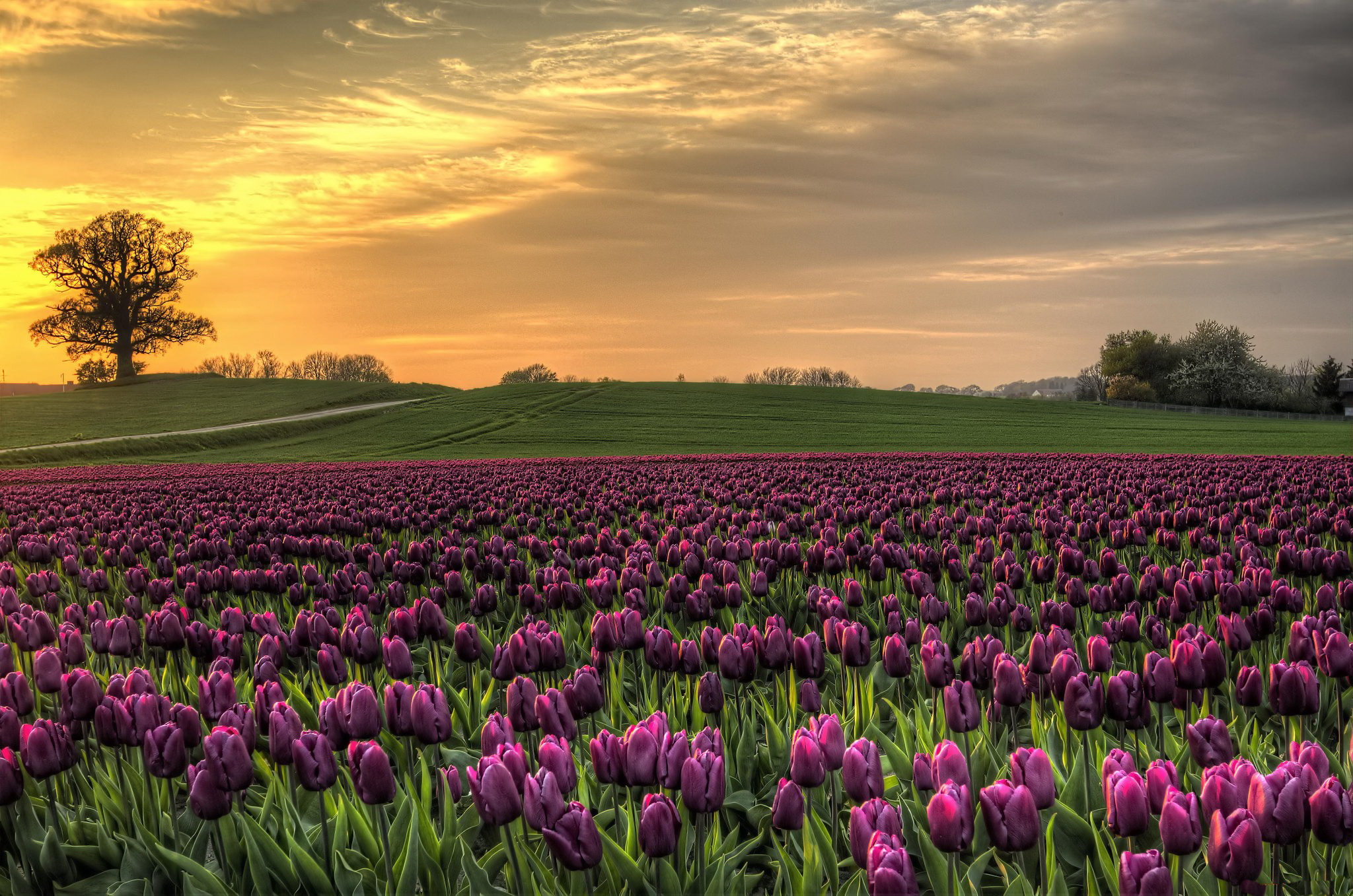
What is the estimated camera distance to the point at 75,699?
520 centimetres

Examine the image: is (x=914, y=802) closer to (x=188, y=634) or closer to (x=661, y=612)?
(x=661, y=612)

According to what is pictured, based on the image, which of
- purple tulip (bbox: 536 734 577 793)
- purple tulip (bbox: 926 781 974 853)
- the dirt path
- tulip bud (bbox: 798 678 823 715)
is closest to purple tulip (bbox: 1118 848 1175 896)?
purple tulip (bbox: 926 781 974 853)

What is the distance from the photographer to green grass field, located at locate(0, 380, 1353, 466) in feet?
193

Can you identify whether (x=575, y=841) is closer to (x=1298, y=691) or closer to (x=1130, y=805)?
(x=1130, y=805)

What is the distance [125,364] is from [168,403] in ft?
73.3

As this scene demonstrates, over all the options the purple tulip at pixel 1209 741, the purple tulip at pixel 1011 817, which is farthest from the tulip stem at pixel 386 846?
the purple tulip at pixel 1209 741

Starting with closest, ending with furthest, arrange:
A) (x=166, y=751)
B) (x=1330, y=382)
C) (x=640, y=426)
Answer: (x=166, y=751) < (x=640, y=426) < (x=1330, y=382)

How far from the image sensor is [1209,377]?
111062 mm

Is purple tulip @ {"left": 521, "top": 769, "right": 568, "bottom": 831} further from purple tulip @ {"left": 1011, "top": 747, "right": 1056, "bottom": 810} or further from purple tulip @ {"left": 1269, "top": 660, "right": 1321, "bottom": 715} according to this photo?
purple tulip @ {"left": 1269, "top": 660, "right": 1321, "bottom": 715}

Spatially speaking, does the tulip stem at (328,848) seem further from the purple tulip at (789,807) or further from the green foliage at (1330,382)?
the green foliage at (1330,382)

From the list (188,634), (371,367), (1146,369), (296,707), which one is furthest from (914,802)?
(371,367)

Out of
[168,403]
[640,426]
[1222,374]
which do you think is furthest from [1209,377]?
[168,403]

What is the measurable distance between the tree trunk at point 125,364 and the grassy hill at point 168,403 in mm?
1719

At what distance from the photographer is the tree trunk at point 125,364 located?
106000mm
